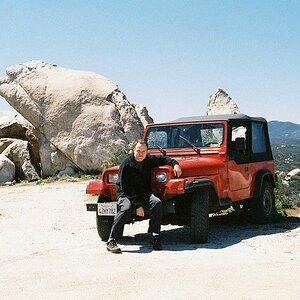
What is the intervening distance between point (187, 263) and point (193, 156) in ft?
8.60

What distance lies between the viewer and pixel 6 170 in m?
22.3

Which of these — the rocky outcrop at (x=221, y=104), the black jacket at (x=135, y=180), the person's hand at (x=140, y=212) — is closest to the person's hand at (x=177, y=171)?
the black jacket at (x=135, y=180)

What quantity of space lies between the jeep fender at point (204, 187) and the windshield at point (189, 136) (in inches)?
36.3

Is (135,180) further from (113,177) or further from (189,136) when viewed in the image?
(189,136)

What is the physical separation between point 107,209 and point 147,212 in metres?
0.62

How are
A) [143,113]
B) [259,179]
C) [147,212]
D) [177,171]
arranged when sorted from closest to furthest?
[177,171]
[147,212]
[259,179]
[143,113]

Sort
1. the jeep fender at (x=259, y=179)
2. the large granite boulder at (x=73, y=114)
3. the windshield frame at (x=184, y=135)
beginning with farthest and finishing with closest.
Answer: the large granite boulder at (x=73, y=114) → the jeep fender at (x=259, y=179) → the windshield frame at (x=184, y=135)

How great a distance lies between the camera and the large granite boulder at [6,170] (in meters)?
22.1

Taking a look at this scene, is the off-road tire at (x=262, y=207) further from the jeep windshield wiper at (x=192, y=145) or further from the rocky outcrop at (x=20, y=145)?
the rocky outcrop at (x=20, y=145)

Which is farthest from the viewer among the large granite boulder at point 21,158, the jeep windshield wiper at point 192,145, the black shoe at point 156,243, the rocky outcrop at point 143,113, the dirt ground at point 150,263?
the rocky outcrop at point 143,113

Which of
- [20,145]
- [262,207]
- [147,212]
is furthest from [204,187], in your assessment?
[20,145]

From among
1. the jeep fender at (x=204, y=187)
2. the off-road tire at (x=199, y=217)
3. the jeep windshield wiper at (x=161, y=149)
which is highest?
the jeep windshield wiper at (x=161, y=149)

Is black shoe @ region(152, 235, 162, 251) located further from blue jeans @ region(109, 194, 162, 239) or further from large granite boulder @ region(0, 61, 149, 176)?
large granite boulder @ region(0, 61, 149, 176)

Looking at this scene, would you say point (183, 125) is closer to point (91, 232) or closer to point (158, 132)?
point (158, 132)
